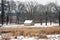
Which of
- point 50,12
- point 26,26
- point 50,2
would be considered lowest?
point 26,26

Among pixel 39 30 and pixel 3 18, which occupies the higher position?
pixel 3 18

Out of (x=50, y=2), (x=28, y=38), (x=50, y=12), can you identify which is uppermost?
(x=50, y=2)

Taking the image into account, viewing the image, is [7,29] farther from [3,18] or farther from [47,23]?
[47,23]

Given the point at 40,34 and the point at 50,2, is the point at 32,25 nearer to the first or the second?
the point at 40,34

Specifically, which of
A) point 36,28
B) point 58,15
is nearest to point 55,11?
point 58,15

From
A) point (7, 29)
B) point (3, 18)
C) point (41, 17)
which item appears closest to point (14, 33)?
point (7, 29)

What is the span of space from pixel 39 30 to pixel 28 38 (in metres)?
0.33

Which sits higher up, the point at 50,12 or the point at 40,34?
the point at 50,12

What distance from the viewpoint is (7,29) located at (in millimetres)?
3895

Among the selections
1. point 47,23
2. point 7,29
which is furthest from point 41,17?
point 7,29

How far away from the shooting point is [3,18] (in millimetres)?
3986

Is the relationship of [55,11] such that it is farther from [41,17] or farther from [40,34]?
[40,34]

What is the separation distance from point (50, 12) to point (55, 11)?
4.9 inches

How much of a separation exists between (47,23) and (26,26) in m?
0.51
